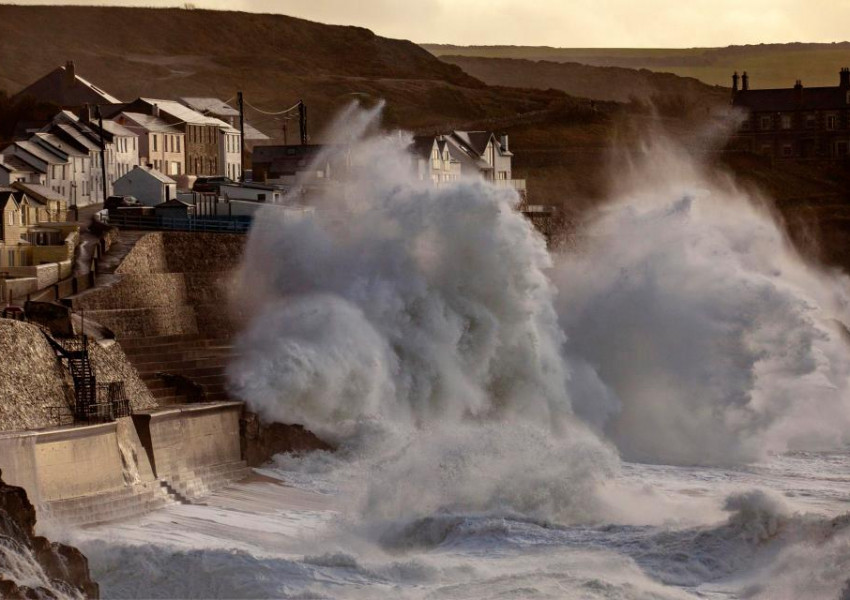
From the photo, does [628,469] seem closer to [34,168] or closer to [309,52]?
[34,168]

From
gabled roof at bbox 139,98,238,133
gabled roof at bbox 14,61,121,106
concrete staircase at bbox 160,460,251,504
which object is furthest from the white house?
gabled roof at bbox 14,61,121,106

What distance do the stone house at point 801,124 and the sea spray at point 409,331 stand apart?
49.5 meters

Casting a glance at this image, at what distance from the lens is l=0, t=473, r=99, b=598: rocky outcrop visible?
20312 millimetres

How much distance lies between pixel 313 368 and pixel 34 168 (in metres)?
17.2

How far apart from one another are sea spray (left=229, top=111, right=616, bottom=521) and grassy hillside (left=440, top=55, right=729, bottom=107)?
72665 millimetres

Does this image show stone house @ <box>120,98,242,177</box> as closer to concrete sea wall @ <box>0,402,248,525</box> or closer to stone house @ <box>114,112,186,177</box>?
stone house @ <box>114,112,186,177</box>

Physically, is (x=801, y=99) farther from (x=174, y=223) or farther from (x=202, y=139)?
(x=174, y=223)

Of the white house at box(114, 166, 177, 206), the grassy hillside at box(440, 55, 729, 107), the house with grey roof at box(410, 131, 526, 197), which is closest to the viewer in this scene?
the white house at box(114, 166, 177, 206)

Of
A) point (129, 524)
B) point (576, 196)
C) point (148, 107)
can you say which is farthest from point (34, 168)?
point (576, 196)

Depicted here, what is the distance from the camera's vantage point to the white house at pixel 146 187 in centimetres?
4766

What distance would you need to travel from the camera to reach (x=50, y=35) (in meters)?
126

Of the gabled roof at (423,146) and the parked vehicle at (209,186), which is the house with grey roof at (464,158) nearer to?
the gabled roof at (423,146)

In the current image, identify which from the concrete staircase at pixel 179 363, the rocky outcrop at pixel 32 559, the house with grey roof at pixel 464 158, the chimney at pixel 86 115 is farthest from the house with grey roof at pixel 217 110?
the rocky outcrop at pixel 32 559

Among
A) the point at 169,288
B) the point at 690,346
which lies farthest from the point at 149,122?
the point at 690,346
